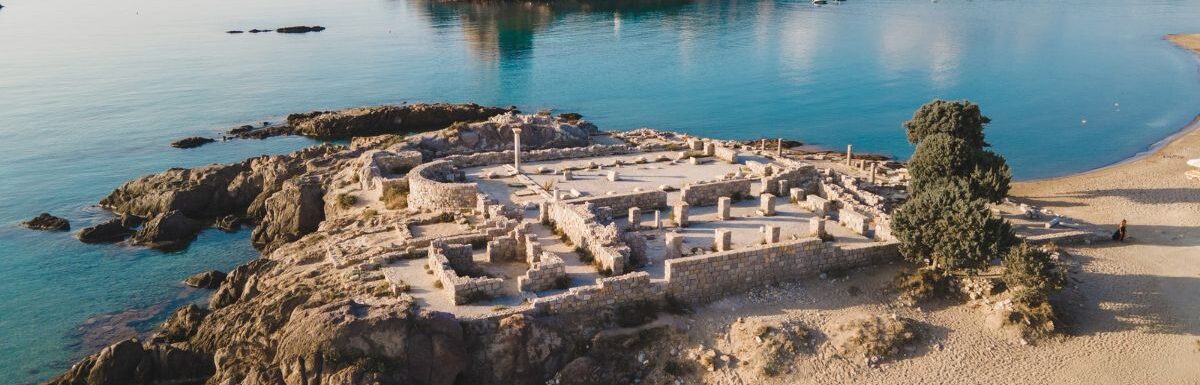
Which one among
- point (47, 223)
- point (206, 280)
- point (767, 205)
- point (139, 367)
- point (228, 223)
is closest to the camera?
point (139, 367)

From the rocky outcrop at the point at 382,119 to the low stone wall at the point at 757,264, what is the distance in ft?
148

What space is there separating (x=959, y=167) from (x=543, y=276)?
A: 65.4 ft

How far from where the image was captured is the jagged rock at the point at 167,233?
132 feet

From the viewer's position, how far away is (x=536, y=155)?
41.8m

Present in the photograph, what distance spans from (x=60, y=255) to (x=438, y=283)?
25.1 meters

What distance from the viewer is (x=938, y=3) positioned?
16050 cm

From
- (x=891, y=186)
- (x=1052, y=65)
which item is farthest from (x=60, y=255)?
(x=1052, y=65)

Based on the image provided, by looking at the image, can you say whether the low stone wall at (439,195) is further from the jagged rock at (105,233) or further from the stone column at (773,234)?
the jagged rock at (105,233)

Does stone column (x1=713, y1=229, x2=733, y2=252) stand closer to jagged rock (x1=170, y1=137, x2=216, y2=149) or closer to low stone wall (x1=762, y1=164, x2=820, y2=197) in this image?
low stone wall (x1=762, y1=164, x2=820, y2=197)

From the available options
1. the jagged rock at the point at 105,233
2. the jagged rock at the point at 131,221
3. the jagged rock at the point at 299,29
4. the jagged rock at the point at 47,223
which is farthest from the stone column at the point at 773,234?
the jagged rock at the point at 299,29

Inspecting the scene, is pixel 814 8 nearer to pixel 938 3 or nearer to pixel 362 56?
pixel 938 3

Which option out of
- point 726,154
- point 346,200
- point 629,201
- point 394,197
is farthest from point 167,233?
point 726,154

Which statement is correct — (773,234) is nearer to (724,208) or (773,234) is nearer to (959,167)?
(724,208)

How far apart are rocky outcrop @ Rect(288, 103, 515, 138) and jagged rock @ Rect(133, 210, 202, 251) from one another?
24009 mm
